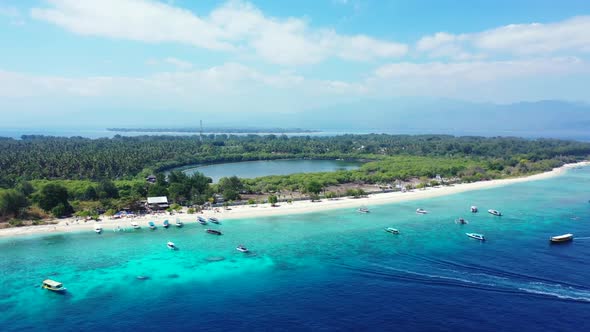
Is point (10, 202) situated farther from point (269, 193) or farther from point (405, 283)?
point (405, 283)

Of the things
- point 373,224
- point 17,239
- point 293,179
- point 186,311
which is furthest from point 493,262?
point 17,239

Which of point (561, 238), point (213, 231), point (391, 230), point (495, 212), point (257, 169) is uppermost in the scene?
point (257, 169)

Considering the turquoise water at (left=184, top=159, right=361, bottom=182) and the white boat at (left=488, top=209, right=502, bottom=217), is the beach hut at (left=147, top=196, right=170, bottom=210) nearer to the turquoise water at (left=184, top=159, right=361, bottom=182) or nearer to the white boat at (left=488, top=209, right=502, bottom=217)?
the turquoise water at (left=184, top=159, right=361, bottom=182)

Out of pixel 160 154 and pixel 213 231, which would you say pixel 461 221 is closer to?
pixel 213 231

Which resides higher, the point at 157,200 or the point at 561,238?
the point at 157,200

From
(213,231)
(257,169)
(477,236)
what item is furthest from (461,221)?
(257,169)

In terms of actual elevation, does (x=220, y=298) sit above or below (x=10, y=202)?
below

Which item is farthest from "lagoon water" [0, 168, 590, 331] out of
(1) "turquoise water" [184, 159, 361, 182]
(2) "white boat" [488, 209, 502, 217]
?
(1) "turquoise water" [184, 159, 361, 182]
